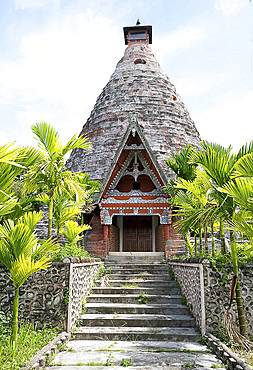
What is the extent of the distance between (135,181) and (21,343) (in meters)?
9.68

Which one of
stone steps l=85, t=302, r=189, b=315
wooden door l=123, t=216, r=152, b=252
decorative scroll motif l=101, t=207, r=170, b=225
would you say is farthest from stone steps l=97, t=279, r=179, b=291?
wooden door l=123, t=216, r=152, b=252

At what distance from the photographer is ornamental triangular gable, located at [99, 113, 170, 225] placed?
1364 cm

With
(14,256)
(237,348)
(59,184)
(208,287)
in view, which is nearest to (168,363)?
(237,348)

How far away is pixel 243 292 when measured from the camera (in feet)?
20.6

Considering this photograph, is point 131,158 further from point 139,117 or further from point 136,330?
point 136,330

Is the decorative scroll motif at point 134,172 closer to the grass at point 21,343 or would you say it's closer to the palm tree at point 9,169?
the palm tree at point 9,169

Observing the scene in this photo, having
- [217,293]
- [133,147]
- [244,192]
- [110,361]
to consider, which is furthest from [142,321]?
[133,147]

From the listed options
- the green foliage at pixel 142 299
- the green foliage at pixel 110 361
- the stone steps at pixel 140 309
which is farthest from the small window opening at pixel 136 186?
the green foliage at pixel 110 361

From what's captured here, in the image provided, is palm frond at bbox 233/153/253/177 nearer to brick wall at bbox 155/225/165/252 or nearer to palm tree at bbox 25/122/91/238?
palm tree at bbox 25/122/91/238

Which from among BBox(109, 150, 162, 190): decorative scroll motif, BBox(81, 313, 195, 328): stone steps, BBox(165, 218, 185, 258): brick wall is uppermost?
BBox(109, 150, 162, 190): decorative scroll motif

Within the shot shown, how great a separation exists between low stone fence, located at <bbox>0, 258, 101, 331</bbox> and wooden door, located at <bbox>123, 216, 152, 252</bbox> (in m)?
9.41

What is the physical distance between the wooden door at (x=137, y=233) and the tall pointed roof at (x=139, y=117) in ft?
9.48

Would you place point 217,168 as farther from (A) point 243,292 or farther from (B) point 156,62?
(B) point 156,62

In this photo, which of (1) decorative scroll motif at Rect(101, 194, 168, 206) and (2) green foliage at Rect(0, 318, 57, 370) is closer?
(2) green foliage at Rect(0, 318, 57, 370)
